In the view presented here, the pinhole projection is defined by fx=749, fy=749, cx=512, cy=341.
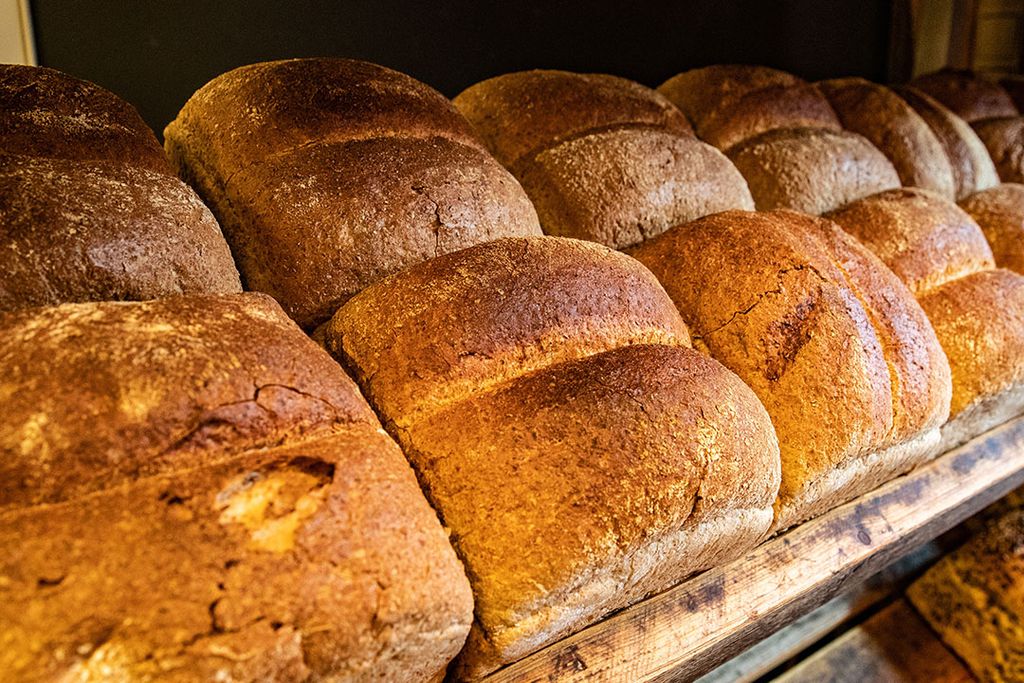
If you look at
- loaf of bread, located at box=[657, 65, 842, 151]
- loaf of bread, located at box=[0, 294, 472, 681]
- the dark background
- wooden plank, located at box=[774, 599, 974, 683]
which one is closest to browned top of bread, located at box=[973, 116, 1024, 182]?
the dark background

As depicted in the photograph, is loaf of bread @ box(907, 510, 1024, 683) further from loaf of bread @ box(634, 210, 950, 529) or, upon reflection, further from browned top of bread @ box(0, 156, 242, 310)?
browned top of bread @ box(0, 156, 242, 310)

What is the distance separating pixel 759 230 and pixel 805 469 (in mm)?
461

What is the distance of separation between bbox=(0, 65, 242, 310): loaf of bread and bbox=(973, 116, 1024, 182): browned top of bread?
260cm

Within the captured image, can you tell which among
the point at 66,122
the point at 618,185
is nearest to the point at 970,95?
the point at 618,185

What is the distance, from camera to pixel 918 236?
67.3 inches

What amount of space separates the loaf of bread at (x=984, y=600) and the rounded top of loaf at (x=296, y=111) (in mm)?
1999

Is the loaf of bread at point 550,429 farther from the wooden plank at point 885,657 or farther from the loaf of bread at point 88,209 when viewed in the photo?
the wooden plank at point 885,657

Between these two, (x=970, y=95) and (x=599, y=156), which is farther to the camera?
(x=970, y=95)

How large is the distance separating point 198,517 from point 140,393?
5.9 inches

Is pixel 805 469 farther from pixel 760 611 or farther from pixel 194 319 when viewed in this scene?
pixel 194 319

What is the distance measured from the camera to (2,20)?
140cm

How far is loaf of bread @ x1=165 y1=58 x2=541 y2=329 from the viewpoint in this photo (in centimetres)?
118

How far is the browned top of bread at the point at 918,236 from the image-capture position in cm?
168

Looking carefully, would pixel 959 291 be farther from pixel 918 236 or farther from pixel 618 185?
pixel 618 185
